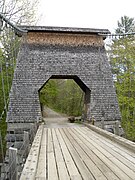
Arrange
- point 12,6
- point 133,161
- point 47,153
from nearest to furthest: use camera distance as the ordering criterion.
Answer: point 133,161
point 47,153
point 12,6

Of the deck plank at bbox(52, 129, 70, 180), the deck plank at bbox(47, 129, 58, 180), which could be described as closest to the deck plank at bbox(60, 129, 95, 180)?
the deck plank at bbox(52, 129, 70, 180)

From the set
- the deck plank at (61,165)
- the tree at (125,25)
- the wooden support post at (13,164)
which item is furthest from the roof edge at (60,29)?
the tree at (125,25)

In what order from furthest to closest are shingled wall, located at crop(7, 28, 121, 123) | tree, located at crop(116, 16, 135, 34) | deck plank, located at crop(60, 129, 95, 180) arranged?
tree, located at crop(116, 16, 135, 34) < shingled wall, located at crop(7, 28, 121, 123) < deck plank, located at crop(60, 129, 95, 180)

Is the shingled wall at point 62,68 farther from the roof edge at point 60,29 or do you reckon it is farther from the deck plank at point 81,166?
the deck plank at point 81,166

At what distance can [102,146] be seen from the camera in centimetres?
460

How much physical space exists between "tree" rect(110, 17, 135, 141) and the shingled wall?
4530mm

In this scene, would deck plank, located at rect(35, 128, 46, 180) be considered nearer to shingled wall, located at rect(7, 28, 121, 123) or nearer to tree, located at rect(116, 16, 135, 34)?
shingled wall, located at rect(7, 28, 121, 123)

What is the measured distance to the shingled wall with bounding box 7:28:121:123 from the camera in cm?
895

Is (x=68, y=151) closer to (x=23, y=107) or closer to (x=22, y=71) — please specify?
(x=23, y=107)

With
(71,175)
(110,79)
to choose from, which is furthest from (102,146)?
(110,79)

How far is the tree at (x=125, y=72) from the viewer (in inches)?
545

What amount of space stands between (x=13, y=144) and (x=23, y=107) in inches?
52.1

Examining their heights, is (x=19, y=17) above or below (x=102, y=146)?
above

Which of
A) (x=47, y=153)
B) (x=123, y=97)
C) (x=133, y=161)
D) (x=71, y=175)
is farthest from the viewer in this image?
(x=123, y=97)
